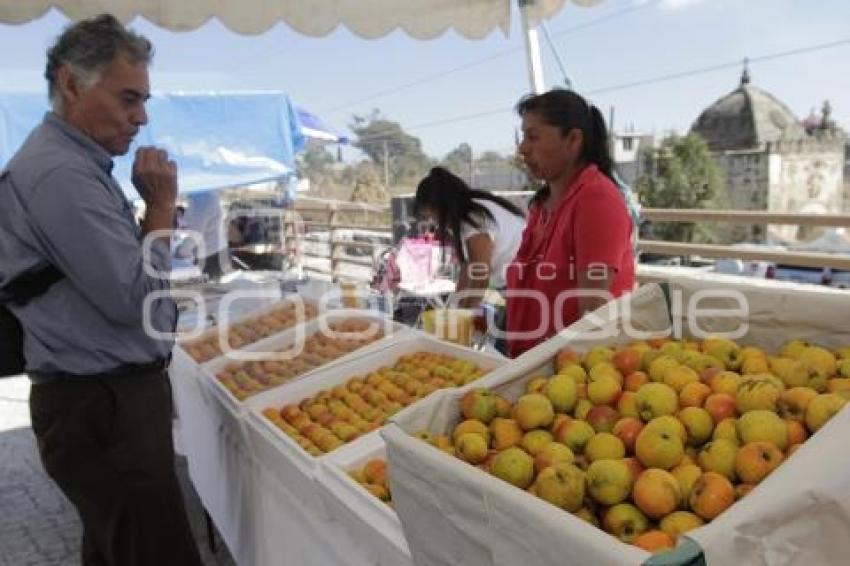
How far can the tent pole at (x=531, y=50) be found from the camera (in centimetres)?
314

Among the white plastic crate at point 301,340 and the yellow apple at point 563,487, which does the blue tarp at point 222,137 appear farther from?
the yellow apple at point 563,487

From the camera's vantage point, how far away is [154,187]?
151 centimetres

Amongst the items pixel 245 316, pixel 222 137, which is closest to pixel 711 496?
pixel 245 316

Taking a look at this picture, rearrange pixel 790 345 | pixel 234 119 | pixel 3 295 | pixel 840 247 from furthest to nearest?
pixel 840 247 → pixel 234 119 → pixel 3 295 → pixel 790 345

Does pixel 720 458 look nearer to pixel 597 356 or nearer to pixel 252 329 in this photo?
pixel 597 356

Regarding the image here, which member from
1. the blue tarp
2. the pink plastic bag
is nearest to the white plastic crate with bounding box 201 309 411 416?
the pink plastic bag

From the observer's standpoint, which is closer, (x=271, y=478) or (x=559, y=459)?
(x=559, y=459)

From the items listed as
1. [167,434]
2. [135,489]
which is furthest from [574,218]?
[135,489]

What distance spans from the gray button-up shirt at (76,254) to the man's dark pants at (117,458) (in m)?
0.07

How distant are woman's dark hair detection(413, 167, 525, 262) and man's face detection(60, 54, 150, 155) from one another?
1.44 m

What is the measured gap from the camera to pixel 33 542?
8.64 ft

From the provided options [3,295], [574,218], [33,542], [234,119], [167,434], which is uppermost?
[234,119]

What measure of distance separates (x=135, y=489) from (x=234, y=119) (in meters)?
4.18

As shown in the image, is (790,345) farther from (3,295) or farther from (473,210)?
(473,210)
